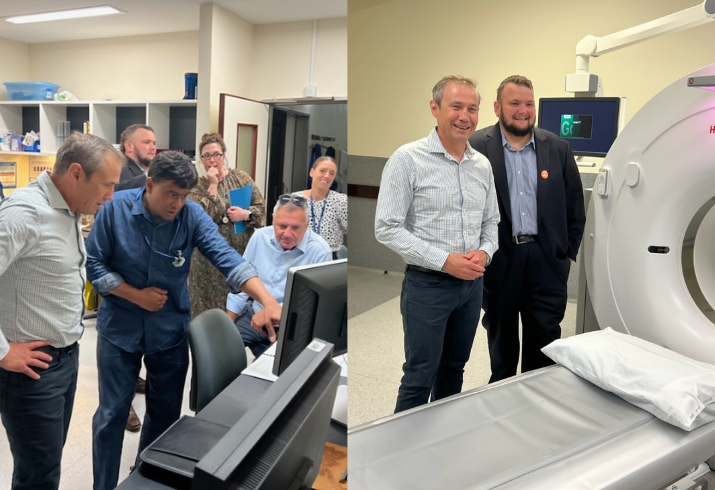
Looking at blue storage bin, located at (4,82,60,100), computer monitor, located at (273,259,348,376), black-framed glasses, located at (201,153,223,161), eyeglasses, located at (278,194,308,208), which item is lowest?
computer monitor, located at (273,259,348,376)

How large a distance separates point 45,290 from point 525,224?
0.58 meters

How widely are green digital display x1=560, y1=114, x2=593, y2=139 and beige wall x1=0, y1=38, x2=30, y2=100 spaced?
683mm

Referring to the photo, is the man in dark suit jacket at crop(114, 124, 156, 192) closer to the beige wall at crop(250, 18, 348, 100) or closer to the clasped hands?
the beige wall at crop(250, 18, 348, 100)

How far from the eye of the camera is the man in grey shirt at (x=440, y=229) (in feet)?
1.73

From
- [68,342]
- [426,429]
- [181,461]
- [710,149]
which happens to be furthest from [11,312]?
[710,149]

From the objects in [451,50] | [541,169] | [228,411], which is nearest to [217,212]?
[228,411]

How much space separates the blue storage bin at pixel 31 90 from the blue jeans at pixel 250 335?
308mm

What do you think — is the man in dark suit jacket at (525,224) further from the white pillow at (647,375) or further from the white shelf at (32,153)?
the white shelf at (32,153)

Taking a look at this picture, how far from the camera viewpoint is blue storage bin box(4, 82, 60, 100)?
44 centimetres

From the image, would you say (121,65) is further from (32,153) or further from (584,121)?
(584,121)

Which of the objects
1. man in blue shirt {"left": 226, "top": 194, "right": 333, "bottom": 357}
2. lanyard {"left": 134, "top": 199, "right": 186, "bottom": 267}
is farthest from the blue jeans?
lanyard {"left": 134, "top": 199, "right": 186, "bottom": 267}

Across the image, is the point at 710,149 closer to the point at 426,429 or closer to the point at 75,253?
the point at 426,429

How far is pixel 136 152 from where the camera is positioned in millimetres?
466

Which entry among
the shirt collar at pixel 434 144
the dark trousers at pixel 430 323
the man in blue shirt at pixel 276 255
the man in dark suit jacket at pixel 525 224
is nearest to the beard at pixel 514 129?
the man in dark suit jacket at pixel 525 224
